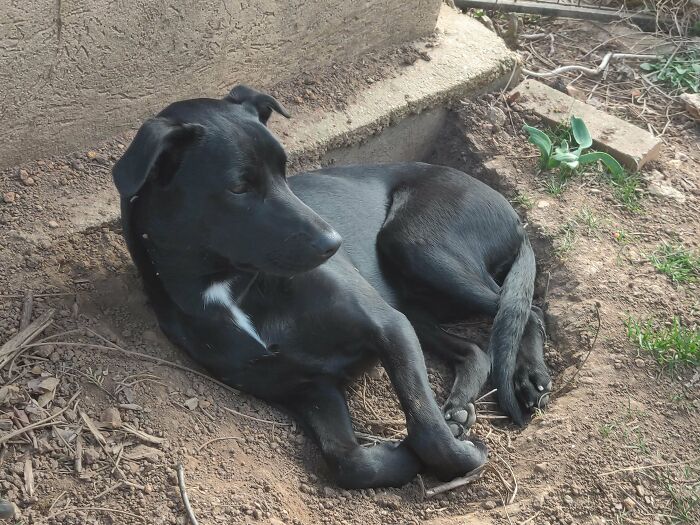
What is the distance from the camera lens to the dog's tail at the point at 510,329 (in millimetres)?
3549

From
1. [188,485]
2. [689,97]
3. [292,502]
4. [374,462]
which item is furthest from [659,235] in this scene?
[188,485]

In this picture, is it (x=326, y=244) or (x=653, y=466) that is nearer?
(x=326, y=244)

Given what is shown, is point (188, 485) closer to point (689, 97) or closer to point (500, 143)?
point (500, 143)

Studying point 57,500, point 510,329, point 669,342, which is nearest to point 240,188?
point 57,500

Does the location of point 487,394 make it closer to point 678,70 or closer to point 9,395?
point 9,395

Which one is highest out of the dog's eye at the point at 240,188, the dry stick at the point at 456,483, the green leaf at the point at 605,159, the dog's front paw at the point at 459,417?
the dog's eye at the point at 240,188

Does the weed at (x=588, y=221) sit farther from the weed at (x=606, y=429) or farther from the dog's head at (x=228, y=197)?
the dog's head at (x=228, y=197)

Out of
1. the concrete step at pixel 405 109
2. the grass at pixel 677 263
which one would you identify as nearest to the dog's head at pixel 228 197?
the concrete step at pixel 405 109

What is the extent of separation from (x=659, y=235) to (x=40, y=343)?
287 cm

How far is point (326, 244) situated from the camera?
115 inches

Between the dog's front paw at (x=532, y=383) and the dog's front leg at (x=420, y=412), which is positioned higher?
the dog's front leg at (x=420, y=412)

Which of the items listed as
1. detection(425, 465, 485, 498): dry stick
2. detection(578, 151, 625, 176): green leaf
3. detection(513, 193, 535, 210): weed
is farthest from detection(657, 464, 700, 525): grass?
detection(578, 151, 625, 176): green leaf

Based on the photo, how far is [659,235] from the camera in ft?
14.2

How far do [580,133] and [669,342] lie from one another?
146cm
